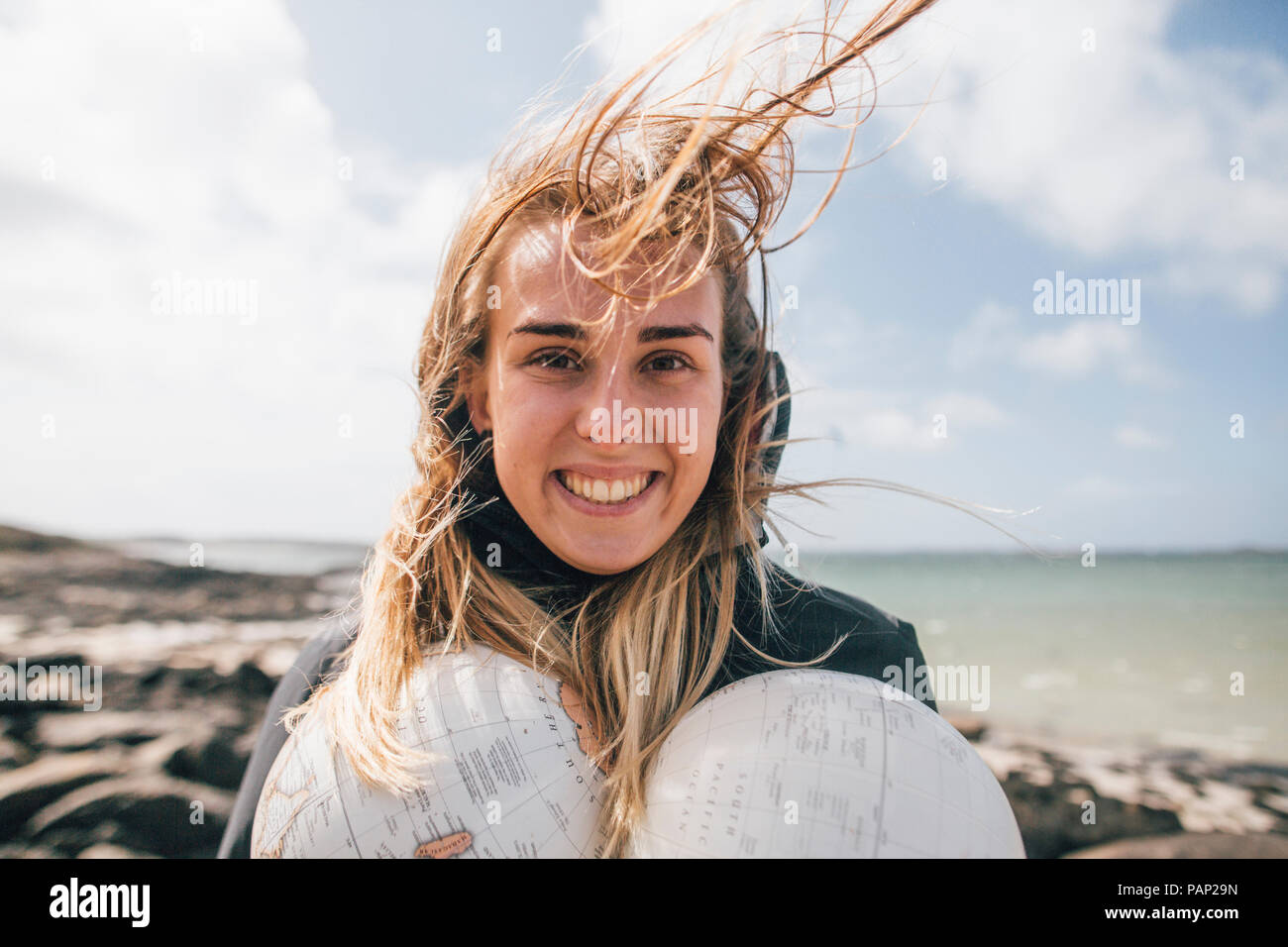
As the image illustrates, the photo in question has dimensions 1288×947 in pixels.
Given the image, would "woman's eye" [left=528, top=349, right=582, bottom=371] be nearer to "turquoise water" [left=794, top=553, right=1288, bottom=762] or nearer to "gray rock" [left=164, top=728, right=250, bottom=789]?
"turquoise water" [left=794, top=553, right=1288, bottom=762]

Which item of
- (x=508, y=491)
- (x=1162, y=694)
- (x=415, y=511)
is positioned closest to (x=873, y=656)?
(x=508, y=491)

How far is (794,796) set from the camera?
1.38m

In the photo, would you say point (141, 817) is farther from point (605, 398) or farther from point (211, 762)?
point (605, 398)

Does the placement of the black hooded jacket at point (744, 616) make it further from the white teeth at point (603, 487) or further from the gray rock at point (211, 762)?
the gray rock at point (211, 762)

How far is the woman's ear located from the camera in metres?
2.23

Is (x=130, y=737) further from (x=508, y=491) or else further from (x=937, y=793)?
(x=937, y=793)

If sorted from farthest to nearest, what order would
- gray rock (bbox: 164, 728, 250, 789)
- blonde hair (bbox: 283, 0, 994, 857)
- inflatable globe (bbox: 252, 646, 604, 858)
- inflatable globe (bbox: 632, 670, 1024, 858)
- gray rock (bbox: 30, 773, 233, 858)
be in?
1. gray rock (bbox: 164, 728, 250, 789)
2. gray rock (bbox: 30, 773, 233, 858)
3. blonde hair (bbox: 283, 0, 994, 857)
4. inflatable globe (bbox: 252, 646, 604, 858)
5. inflatable globe (bbox: 632, 670, 1024, 858)

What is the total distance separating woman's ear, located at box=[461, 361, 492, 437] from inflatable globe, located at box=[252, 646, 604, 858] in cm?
88

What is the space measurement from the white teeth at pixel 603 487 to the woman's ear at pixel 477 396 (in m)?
0.39

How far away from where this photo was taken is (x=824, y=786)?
138 cm

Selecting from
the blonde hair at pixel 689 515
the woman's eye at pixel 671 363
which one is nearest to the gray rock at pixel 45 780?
the blonde hair at pixel 689 515
